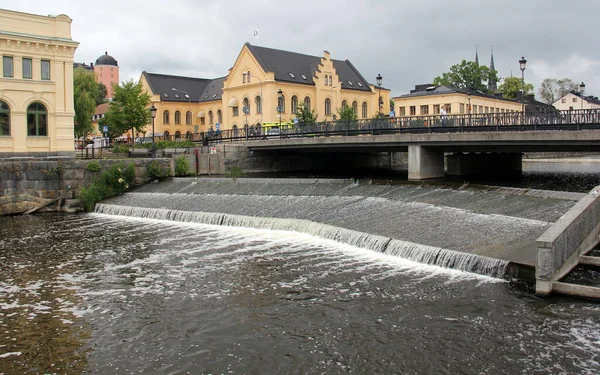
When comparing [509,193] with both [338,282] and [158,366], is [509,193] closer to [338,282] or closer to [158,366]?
[338,282]

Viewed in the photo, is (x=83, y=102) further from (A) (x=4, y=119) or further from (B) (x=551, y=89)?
(B) (x=551, y=89)

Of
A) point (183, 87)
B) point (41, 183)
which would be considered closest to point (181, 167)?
point (41, 183)

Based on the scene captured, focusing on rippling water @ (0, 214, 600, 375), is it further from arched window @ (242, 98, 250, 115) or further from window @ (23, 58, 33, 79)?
arched window @ (242, 98, 250, 115)

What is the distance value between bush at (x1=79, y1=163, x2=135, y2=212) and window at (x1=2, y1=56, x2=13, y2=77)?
31.1 ft

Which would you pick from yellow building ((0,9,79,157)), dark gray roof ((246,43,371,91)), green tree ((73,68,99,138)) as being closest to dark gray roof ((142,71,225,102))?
dark gray roof ((246,43,371,91))

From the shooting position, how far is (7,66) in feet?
126

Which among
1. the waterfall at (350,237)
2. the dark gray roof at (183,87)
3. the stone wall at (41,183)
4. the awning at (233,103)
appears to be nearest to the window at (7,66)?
the stone wall at (41,183)

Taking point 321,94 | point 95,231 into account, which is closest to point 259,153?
point 95,231

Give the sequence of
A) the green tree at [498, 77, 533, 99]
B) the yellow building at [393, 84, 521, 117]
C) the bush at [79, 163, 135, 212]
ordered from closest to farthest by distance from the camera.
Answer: the bush at [79, 163, 135, 212] < the yellow building at [393, 84, 521, 117] < the green tree at [498, 77, 533, 99]

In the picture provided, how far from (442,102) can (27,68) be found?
55.1 meters

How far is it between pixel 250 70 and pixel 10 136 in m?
42.7

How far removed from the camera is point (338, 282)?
15766 millimetres

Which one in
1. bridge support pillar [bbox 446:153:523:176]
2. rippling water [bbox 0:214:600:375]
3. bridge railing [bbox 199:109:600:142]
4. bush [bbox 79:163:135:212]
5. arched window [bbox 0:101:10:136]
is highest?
arched window [bbox 0:101:10:136]

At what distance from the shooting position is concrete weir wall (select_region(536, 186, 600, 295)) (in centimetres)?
1359
